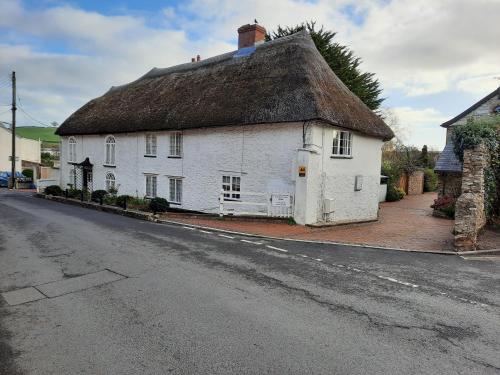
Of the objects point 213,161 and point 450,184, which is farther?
point 450,184

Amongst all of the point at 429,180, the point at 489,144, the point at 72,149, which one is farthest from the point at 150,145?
the point at 429,180

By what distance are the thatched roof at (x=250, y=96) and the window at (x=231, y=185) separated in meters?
2.63

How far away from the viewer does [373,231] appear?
1508 centimetres

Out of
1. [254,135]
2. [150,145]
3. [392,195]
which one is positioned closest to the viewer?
[254,135]

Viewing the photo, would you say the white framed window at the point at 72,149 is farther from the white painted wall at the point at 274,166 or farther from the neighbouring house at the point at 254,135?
the white painted wall at the point at 274,166

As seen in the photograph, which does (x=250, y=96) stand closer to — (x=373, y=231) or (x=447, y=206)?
(x=373, y=231)

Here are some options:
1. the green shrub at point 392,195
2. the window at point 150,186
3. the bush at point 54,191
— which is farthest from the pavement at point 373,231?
the bush at point 54,191

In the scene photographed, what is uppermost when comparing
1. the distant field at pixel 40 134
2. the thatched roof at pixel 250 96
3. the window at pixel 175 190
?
the distant field at pixel 40 134

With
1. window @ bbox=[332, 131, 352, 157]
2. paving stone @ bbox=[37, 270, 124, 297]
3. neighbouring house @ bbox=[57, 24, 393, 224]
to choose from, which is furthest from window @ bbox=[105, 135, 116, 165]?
paving stone @ bbox=[37, 270, 124, 297]

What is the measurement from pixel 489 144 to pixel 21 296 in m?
16.0

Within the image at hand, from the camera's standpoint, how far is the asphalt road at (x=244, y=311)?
4562 millimetres

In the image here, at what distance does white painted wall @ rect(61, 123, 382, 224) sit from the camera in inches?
599

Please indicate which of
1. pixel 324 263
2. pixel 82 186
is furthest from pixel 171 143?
pixel 324 263

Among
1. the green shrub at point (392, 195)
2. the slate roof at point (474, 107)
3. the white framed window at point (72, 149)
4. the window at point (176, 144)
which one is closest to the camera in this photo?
the window at point (176, 144)
